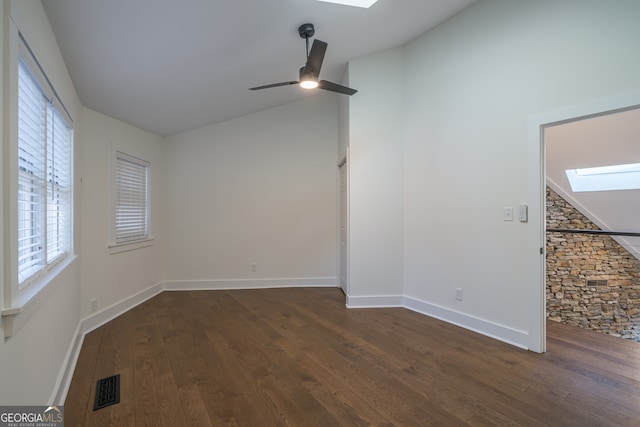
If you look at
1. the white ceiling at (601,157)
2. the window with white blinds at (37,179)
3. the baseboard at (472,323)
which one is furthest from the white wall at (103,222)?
the white ceiling at (601,157)

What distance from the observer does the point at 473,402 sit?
188cm

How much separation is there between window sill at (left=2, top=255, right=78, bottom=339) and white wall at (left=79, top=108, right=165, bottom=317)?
126cm

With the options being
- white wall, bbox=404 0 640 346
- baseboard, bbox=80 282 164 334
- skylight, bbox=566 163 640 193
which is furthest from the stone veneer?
baseboard, bbox=80 282 164 334

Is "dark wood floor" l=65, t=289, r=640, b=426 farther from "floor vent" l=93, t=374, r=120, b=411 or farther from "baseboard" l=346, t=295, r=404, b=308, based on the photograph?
"baseboard" l=346, t=295, r=404, b=308

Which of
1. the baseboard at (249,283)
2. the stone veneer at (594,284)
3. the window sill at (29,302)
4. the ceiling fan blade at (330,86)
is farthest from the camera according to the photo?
the baseboard at (249,283)

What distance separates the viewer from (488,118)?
9.52 ft

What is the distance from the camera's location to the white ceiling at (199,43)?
2.10 metres

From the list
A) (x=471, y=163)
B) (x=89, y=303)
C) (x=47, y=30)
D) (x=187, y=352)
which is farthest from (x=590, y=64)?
(x=89, y=303)

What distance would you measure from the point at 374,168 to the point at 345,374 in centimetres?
240

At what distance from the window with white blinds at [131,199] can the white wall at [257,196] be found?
1.39ft

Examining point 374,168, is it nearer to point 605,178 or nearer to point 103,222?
point 103,222

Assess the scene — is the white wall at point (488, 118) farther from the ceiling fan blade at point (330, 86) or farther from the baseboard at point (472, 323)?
the ceiling fan blade at point (330, 86)

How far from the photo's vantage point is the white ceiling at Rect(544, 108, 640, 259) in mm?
3508

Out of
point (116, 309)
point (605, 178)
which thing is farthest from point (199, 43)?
point (605, 178)
